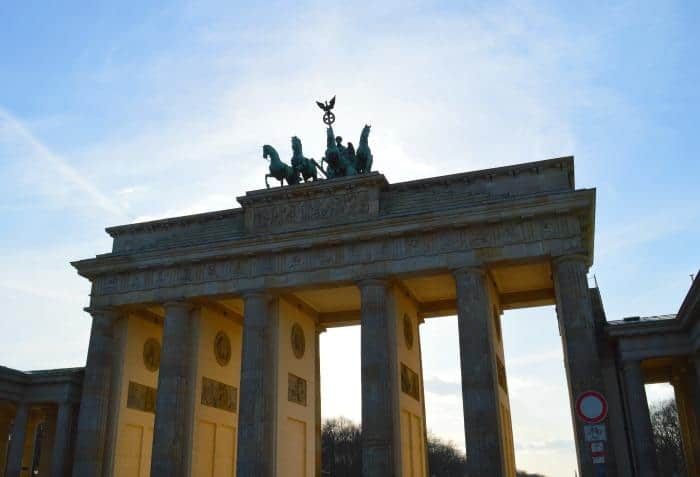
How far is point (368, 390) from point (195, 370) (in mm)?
8981

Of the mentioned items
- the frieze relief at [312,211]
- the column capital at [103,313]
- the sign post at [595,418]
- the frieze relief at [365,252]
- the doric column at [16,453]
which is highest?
the frieze relief at [312,211]

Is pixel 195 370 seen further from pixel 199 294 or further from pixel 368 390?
pixel 368 390

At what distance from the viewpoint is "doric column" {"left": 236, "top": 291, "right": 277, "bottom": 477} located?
90.2 feet

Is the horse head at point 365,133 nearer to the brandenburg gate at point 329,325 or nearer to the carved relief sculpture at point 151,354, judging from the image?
the brandenburg gate at point 329,325

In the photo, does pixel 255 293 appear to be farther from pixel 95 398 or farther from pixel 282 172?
pixel 95 398

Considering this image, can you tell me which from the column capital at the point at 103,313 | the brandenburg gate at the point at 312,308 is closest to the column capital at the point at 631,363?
the brandenburg gate at the point at 312,308

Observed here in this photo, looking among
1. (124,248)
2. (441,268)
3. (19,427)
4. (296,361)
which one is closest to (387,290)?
(441,268)

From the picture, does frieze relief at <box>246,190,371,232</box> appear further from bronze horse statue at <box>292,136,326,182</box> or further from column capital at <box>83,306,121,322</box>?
column capital at <box>83,306,121,322</box>

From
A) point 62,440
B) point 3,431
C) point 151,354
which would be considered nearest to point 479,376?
point 151,354

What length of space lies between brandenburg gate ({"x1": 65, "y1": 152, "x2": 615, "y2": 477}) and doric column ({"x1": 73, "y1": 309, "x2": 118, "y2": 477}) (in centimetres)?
7

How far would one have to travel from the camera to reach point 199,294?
101ft

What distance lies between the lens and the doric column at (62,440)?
31.5 m

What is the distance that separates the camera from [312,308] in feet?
115

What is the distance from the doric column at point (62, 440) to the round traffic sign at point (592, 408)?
2811 centimetres
